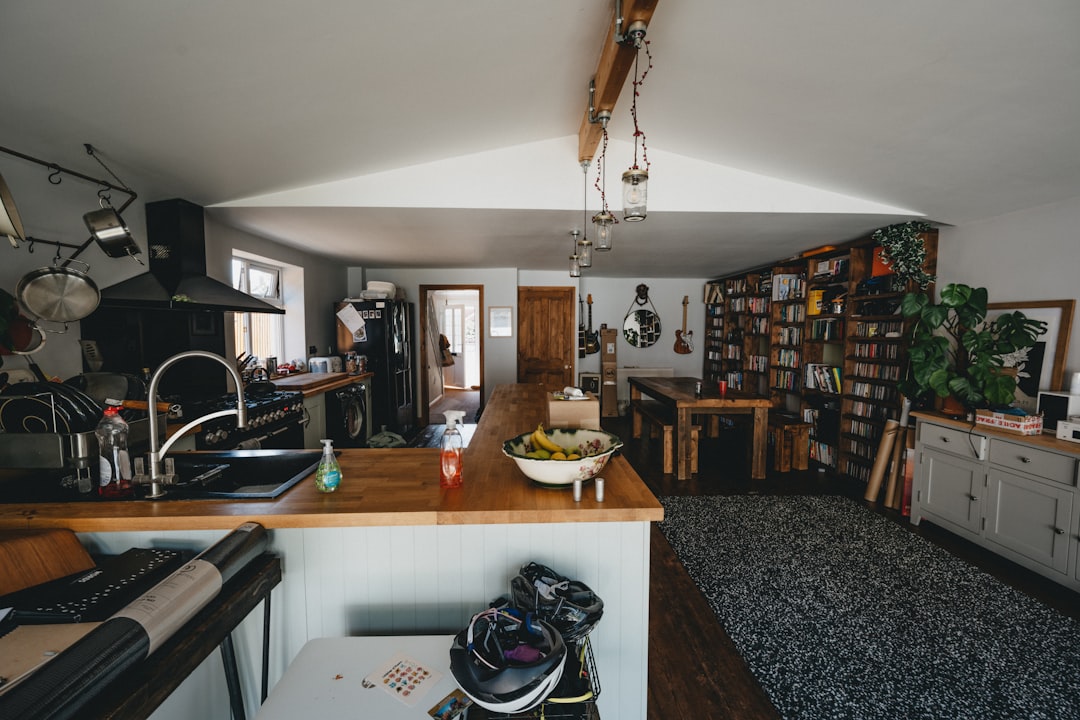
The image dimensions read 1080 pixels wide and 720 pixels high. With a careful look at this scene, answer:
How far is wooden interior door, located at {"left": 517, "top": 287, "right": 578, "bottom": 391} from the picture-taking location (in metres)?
7.06

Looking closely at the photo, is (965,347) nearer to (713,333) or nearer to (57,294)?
(713,333)

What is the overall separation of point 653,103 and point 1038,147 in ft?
6.39

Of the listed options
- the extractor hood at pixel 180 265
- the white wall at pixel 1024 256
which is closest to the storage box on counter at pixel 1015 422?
the white wall at pixel 1024 256

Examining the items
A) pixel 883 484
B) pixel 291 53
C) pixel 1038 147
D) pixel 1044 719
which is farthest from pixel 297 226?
pixel 883 484

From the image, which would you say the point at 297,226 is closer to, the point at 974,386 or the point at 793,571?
the point at 793,571

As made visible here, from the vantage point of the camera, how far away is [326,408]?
14.9ft

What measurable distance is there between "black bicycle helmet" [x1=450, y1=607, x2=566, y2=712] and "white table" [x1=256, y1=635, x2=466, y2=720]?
11 centimetres

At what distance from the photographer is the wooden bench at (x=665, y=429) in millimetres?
4415

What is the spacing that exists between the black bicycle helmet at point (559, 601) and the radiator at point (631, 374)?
6000 millimetres

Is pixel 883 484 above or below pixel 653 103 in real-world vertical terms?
below

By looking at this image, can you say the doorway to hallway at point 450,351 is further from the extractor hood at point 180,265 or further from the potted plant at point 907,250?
the potted plant at point 907,250

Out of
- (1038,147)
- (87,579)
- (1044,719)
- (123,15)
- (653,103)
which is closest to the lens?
(87,579)

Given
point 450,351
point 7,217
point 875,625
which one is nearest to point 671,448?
point 875,625

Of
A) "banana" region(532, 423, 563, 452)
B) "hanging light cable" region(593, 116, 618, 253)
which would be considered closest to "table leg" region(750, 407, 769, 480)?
"hanging light cable" region(593, 116, 618, 253)
